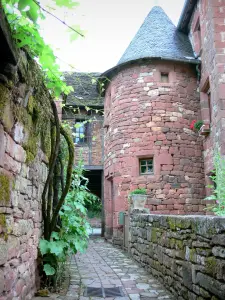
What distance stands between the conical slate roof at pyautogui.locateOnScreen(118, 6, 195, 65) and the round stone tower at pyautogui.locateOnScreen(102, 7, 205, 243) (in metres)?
0.03

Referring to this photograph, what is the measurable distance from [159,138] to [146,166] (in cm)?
88

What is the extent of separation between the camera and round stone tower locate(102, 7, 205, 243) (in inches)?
339

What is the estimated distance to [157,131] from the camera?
887cm

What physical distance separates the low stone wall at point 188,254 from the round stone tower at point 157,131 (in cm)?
317

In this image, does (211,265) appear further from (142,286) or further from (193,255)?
(142,286)

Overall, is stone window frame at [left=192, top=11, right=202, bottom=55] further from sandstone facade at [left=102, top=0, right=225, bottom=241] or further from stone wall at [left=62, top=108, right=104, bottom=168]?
stone wall at [left=62, top=108, right=104, bottom=168]

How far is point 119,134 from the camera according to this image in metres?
9.46

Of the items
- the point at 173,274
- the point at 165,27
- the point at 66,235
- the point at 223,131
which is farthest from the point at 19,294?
the point at 165,27

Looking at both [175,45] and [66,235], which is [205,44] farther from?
[66,235]

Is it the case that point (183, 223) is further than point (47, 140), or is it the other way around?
point (47, 140)

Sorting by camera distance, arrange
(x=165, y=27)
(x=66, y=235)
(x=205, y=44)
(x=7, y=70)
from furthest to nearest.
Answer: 1. (x=165, y=27)
2. (x=205, y=44)
3. (x=66, y=235)
4. (x=7, y=70)

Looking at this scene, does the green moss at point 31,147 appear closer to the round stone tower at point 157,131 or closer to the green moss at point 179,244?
the green moss at point 179,244

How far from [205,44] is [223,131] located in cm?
273

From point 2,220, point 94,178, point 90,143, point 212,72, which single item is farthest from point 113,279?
point 94,178
